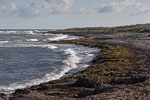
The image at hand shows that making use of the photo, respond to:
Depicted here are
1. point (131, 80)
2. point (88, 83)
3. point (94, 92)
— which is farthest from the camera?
point (131, 80)

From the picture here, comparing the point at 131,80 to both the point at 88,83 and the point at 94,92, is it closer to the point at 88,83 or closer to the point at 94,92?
the point at 88,83

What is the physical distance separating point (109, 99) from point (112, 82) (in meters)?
5.12

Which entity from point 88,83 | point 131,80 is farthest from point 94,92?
point 131,80

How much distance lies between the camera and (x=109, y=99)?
506 inches

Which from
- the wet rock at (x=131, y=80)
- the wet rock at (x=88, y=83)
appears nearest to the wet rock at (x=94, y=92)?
the wet rock at (x=88, y=83)

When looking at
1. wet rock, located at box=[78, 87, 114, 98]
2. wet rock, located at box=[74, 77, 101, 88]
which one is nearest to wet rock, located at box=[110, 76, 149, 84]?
wet rock, located at box=[74, 77, 101, 88]

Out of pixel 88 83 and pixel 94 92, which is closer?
pixel 94 92

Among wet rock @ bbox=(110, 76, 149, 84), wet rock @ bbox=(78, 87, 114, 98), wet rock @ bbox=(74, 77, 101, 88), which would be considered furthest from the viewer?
wet rock @ bbox=(110, 76, 149, 84)

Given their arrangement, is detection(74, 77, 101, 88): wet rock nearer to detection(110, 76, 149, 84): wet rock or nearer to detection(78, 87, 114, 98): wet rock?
detection(110, 76, 149, 84): wet rock

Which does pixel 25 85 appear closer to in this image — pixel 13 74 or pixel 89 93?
pixel 13 74

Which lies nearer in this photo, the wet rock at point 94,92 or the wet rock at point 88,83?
the wet rock at point 94,92

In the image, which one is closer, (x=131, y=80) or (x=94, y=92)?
(x=94, y=92)

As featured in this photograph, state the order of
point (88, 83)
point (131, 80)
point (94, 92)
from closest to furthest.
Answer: point (94, 92)
point (88, 83)
point (131, 80)

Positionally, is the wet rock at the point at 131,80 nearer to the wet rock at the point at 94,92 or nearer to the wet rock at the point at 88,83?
the wet rock at the point at 88,83
